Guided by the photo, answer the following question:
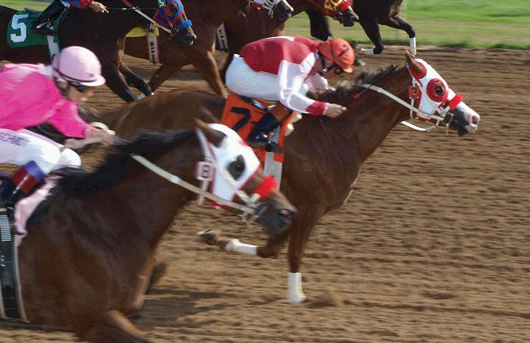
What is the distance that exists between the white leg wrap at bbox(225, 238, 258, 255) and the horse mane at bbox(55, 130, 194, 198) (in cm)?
234

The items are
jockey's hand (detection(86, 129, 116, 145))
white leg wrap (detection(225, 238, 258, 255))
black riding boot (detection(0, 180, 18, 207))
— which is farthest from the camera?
white leg wrap (detection(225, 238, 258, 255))

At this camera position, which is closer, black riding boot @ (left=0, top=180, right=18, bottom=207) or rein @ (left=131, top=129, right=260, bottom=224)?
rein @ (left=131, top=129, right=260, bottom=224)

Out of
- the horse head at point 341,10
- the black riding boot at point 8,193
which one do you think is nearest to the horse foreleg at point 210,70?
the horse head at point 341,10

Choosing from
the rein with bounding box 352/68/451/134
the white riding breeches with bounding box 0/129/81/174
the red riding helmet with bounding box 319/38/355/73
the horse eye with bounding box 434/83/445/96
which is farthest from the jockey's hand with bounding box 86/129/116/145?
the horse eye with bounding box 434/83/445/96

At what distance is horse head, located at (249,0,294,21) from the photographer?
1106 cm

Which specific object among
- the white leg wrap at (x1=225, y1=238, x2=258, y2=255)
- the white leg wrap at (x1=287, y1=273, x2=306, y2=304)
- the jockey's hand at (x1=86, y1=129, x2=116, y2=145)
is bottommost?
the white leg wrap at (x1=287, y1=273, x2=306, y2=304)

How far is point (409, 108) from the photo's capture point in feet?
23.5

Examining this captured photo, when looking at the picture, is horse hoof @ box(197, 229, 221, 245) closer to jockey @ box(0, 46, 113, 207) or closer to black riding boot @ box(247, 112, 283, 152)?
black riding boot @ box(247, 112, 283, 152)

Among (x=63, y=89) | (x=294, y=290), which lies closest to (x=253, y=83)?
(x=294, y=290)

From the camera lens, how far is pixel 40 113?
5367 millimetres

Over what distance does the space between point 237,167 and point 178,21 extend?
5340mm

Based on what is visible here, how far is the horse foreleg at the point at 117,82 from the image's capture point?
30.9 ft

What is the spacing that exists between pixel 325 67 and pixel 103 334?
2.82 m

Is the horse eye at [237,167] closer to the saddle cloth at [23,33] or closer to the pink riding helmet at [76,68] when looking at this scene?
the pink riding helmet at [76,68]
